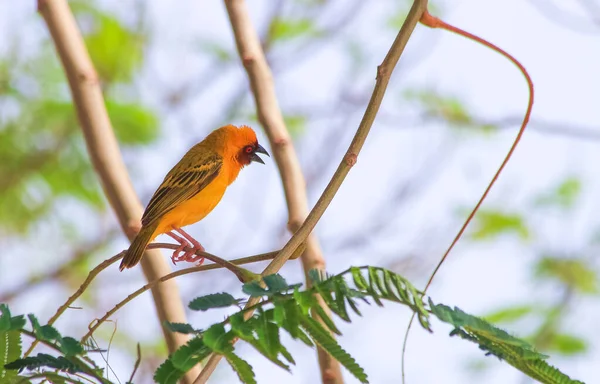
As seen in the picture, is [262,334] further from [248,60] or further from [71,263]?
[71,263]

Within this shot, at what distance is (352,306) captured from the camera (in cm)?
205

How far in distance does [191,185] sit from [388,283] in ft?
9.42

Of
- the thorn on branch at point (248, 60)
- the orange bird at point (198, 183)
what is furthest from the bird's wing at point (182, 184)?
the thorn on branch at point (248, 60)

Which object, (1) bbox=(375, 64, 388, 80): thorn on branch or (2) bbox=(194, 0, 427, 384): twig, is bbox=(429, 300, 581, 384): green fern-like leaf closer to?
(2) bbox=(194, 0, 427, 384): twig

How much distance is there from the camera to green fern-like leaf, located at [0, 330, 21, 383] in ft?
7.43

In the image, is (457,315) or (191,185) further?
(191,185)

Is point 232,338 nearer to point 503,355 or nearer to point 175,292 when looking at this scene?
point 503,355

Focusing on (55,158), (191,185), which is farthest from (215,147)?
(55,158)

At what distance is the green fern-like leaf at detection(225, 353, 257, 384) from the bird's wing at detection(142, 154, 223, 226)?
2484 mm

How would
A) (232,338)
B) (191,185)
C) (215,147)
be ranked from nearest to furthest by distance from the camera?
(232,338) < (191,185) < (215,147)

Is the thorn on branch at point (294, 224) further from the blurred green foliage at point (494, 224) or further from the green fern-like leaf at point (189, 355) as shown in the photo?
the blurred green foliage at point (494, 224)

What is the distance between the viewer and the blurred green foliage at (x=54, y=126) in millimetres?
8367

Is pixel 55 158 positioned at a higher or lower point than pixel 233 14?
higher

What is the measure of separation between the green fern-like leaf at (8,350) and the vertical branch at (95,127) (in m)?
1.64
